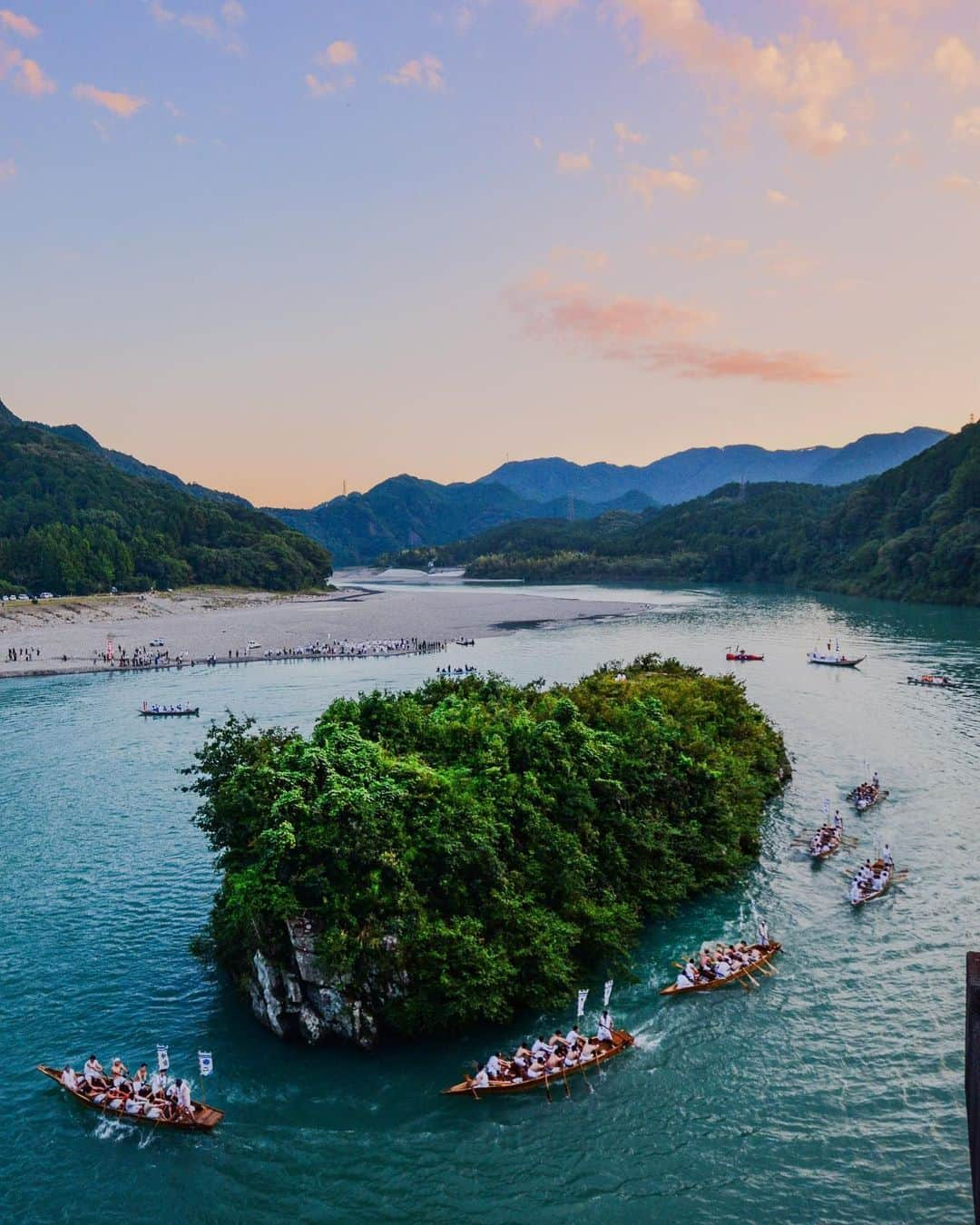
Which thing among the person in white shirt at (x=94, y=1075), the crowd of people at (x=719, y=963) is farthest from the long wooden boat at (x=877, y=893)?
the person in white shirt at (x=94, y=1075)

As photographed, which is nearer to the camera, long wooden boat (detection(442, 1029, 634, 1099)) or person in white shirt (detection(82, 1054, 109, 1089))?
long wooden boat (detection(442, 1029, 634, 1099))

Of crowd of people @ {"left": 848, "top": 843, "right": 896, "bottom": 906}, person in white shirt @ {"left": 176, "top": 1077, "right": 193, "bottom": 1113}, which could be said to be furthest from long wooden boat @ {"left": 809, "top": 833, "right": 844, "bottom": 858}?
person in white shirt @ {"left": 176, "top": 1077, "right": 193, "bottom": 1113}

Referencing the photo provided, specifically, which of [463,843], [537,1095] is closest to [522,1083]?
[537,1095]

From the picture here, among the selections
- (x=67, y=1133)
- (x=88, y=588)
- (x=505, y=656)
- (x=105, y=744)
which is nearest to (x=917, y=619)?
(x=505, y=656)

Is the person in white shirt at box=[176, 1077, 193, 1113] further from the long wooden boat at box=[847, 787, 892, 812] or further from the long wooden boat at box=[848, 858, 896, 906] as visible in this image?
the long wooden boat at box=[847, 787, 892, 812]

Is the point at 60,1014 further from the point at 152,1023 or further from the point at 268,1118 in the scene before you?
the point at 268,1118

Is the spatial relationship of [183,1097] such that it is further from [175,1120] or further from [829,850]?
[829,850]
